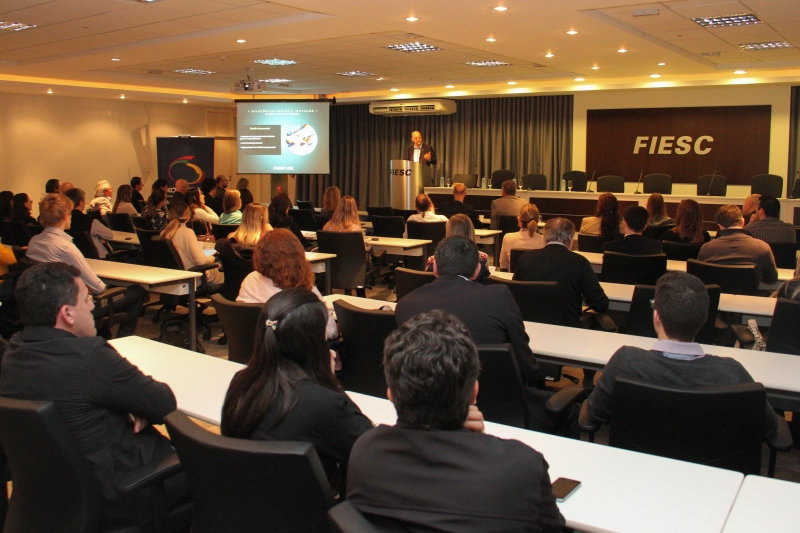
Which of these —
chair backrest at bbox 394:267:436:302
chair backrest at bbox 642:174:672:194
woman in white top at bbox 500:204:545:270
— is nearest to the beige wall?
chair backrest at bbox 642:174:672:194

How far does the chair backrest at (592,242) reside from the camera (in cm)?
645

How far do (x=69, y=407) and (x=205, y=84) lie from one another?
11.7 m

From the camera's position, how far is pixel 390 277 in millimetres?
8820

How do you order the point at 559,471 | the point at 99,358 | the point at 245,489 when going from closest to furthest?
the point at 245,489
the point at 559,471
the point at 99,358

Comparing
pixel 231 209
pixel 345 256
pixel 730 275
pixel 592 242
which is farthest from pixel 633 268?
pixel 231 209

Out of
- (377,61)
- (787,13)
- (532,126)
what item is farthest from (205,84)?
(787,13)

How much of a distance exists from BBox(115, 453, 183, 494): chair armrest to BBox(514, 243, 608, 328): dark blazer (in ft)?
8.51

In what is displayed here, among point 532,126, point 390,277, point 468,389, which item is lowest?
point 390,277

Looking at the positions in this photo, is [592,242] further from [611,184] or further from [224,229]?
[611,184]

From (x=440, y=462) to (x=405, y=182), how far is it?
11.6 metres

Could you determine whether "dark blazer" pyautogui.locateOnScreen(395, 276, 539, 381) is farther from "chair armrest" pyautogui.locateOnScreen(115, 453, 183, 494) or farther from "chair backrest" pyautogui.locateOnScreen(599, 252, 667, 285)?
"chair backrest" pyautogui.locateOnScreen(599, 252, 667, 285)

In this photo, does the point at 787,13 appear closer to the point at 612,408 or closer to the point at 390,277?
the point at 390,277

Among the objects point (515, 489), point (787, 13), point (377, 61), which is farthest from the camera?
point (377, 61)

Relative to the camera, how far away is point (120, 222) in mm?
8648
